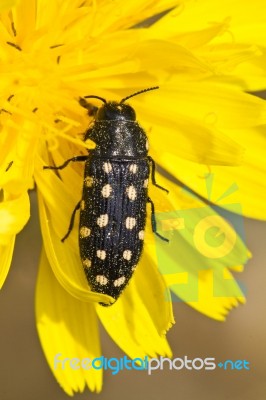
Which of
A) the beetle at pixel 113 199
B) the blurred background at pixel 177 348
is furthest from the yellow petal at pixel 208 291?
the blurred background at pixel 177 348

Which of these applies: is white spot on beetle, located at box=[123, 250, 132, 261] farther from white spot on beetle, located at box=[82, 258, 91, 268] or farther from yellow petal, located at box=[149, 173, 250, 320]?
yellow petal, located at box=[149, 173, 250, 320]

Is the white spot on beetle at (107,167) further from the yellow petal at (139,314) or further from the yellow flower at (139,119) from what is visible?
the yellow petal at (139,314)

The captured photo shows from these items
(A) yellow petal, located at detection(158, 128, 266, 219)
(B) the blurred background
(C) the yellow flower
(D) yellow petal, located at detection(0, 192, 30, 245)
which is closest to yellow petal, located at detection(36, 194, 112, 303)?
(C) the yellow flower

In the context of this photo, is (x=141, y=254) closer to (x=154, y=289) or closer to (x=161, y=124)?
(x=154, y=289)

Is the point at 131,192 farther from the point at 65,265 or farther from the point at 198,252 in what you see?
the point at 198,252

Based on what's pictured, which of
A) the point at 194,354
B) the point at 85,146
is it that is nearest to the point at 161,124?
the point at 85,146
